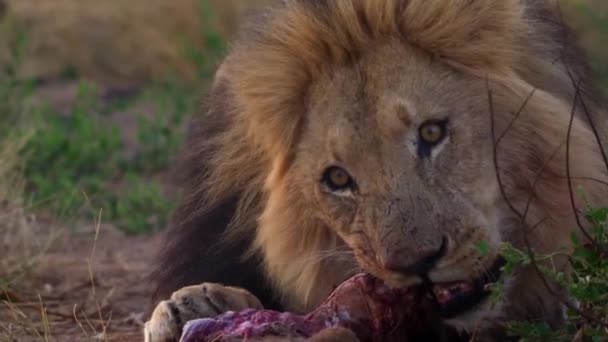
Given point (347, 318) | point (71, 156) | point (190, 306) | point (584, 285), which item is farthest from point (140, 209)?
point (584, 285)

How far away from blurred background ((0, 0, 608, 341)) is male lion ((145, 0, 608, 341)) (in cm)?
60

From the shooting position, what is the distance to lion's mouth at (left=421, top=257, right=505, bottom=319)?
3822 mm

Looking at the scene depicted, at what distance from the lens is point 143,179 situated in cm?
915

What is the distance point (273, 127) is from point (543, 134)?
857 mm

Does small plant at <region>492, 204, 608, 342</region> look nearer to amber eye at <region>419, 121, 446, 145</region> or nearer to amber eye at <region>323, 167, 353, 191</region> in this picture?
amber eye at <region>419, 121, 446, 145</region>

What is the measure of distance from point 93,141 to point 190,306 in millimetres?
5227

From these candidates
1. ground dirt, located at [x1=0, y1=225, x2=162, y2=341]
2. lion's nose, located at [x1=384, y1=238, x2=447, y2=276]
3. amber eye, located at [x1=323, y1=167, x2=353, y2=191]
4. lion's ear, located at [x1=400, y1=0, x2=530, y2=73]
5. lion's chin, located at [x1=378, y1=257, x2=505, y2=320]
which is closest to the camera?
lion's nose, located at [x1=384, y1=238, x2=447, y2=276]

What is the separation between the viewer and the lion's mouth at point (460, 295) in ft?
12.5

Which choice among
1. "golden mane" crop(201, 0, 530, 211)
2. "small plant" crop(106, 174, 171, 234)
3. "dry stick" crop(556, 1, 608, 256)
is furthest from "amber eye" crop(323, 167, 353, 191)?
"small plant" crop(106, 174, 171, 234)

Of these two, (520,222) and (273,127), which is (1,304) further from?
(520,222)

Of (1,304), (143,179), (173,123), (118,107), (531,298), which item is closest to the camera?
(531,298)

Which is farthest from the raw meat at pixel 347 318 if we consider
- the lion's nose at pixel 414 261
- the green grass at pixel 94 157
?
the green grass at pixel 94 157

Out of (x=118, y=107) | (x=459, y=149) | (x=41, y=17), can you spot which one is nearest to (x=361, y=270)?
(x=459, y=149)

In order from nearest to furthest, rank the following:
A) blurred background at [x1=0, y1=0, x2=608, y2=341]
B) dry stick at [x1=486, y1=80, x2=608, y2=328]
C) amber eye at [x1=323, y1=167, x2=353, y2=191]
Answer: dry stick at [x1=486, y1=80, x2=608, y2=328], amber eye at [x1=323, y1=167, x2=353, y2=191], blurred background at [x1=0, y1=0, x2=608, y2=341]
